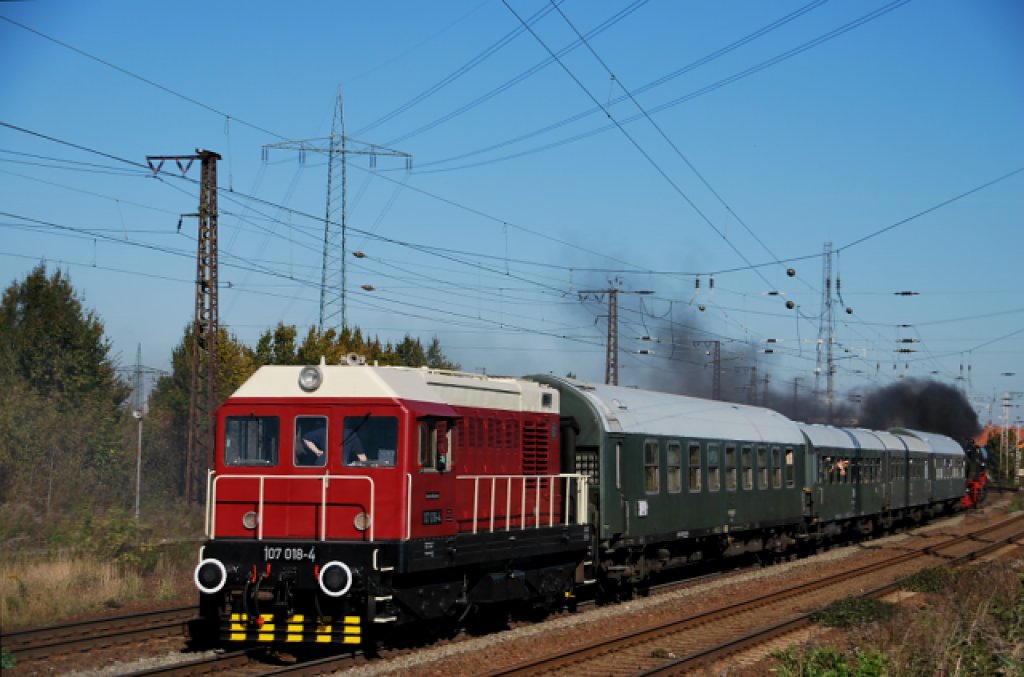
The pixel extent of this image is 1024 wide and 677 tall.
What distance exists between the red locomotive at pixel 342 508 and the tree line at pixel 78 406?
19.3 meters

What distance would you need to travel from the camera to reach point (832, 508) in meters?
32.5

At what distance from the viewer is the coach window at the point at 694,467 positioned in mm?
22828

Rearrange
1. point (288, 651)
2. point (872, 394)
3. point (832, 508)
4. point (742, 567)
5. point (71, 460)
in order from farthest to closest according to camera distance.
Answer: point (872, 394) → point (71, 460) → point (832, 508) → point (742, 567) → point (288, 651)

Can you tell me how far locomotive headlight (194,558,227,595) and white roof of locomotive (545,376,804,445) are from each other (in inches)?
307

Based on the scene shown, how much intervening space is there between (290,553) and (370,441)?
5.70ft

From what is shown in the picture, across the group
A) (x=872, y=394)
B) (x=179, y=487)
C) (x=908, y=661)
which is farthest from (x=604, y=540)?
(x=872, y=394)

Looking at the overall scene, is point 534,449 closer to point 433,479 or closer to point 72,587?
point 433,479

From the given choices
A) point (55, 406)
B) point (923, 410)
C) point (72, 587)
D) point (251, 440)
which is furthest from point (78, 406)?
point (923, 410)

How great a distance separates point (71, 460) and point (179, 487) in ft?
23.2

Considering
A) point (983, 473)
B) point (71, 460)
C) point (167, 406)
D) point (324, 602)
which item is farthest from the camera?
point (983, 473)

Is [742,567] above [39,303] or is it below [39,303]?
below

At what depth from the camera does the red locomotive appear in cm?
1370

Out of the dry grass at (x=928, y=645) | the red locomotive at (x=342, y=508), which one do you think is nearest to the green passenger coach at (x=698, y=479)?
the red locomotive at (x=342, y=508)

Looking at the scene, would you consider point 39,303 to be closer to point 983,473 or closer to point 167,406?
point 167,406
